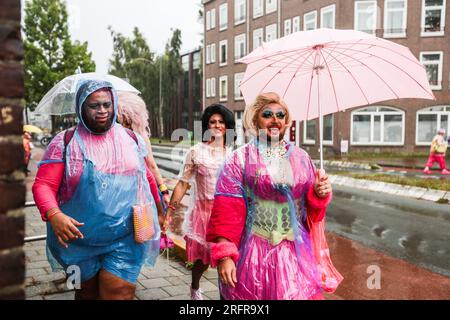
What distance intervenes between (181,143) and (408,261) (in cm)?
3179

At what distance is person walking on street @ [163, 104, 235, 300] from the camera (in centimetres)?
410

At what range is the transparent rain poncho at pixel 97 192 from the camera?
2.87 metres

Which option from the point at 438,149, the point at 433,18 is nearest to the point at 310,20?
the point at 433,18

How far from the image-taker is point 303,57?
324 centimetres

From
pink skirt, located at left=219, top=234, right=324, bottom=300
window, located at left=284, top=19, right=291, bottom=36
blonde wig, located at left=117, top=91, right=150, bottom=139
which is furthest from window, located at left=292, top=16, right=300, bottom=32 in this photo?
pink skirt, located at left=219, top=234, right=324, bottom=300

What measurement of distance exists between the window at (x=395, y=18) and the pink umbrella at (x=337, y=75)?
84.4ft

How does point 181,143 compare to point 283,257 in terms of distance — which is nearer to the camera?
point 283,257

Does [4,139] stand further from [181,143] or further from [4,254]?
[181,143]

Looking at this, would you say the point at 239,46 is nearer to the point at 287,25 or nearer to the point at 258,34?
the point at 258,34

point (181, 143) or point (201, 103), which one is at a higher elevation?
point (201, 103)

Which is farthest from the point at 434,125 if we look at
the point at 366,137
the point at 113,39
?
the point at 113,39

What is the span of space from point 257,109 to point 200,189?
1562 millimetres

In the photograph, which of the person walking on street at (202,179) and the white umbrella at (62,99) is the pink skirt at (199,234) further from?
the white umbrella at (62,99)

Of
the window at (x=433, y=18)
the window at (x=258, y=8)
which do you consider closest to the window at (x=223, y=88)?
the window at (x=258, y=8)
